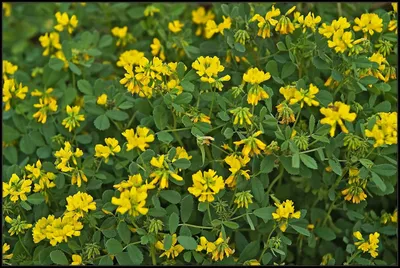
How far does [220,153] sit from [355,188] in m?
0.33

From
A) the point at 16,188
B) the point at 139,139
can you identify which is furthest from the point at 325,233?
the point at 16,188

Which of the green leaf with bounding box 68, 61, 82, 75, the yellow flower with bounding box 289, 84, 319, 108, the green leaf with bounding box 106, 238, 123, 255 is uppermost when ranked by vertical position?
the yellow flower with bounding box 289, 84, 319, 108

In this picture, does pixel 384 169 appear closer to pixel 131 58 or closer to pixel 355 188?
pixel 355 188

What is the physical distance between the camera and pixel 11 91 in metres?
1.62

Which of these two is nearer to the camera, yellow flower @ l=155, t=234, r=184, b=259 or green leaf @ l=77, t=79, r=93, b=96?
yellow flower @ l=155, t=234, r=184, b=259

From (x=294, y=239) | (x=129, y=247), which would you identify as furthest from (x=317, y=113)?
(x=129, y=247)

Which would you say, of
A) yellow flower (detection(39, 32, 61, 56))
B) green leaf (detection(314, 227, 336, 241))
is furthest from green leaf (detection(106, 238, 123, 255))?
yellow flower (detection(39, 32, 61, 56))

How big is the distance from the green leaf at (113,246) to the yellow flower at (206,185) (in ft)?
0.67

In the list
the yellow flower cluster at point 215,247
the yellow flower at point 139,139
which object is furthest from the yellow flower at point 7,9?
the yellow flower cluster at point 215,247

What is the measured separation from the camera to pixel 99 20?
2066mm

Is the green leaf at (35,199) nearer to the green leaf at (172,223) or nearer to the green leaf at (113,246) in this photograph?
the green leaf at (113,246)

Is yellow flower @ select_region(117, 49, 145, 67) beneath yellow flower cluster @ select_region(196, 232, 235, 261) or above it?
above

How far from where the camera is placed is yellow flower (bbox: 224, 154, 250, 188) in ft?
4.33

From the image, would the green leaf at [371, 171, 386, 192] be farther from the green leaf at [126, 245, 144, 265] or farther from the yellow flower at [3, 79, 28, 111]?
the yellow flower at [3, 79, 28, 111]
